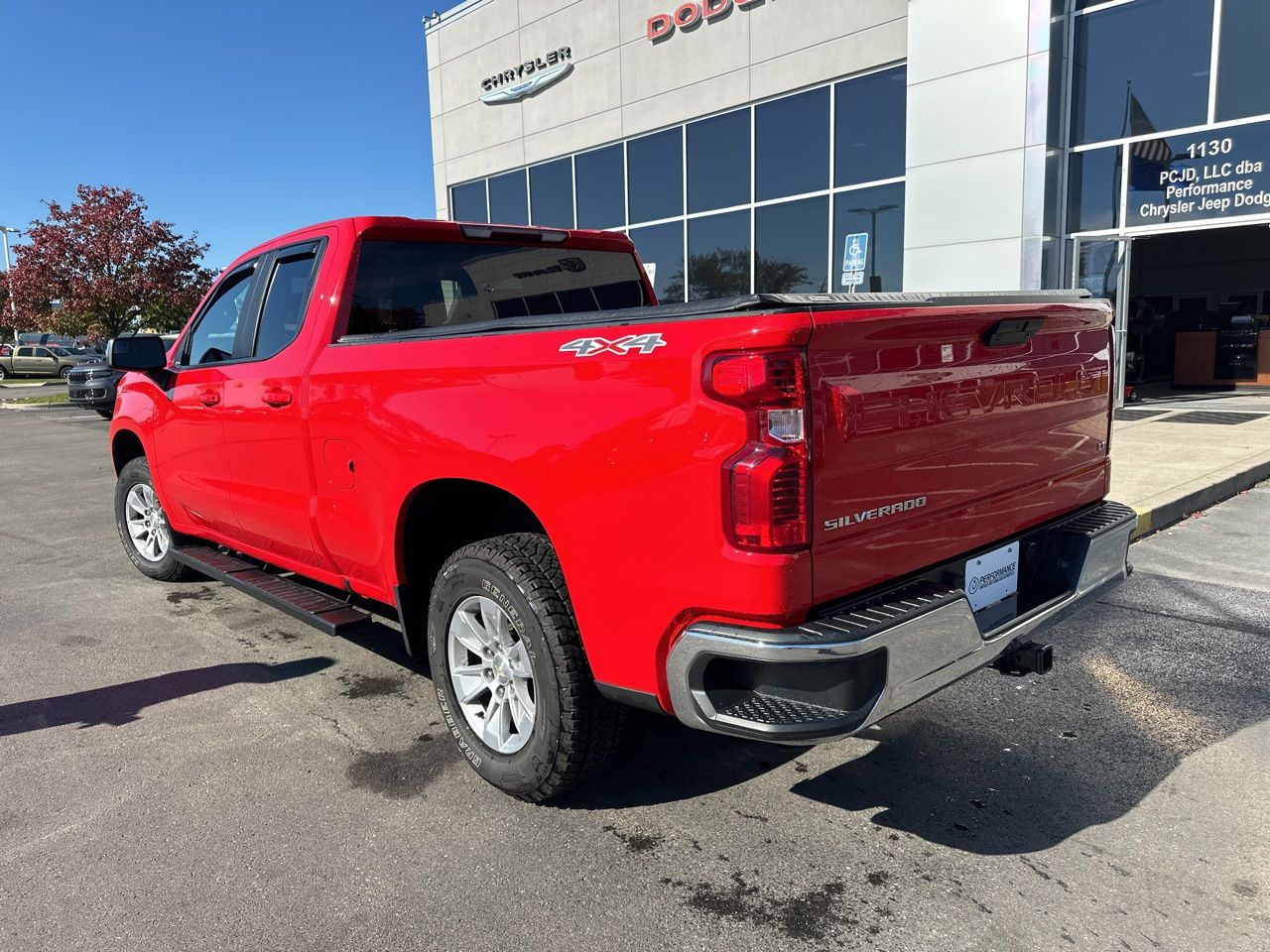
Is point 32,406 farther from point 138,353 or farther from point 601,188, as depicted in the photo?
point 138,353

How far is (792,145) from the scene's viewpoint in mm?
14562

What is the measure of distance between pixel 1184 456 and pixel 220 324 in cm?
876

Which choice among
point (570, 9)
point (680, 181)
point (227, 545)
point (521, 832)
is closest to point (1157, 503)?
point (521, 832)

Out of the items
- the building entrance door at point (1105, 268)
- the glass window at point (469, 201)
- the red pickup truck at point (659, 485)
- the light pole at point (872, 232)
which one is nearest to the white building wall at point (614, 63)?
the glass window at point (469, 201)

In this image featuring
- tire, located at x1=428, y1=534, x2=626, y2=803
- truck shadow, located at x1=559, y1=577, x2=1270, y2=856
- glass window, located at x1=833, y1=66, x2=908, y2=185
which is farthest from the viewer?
glass window, located at x1=833, y1=66, x2=908, y2=185

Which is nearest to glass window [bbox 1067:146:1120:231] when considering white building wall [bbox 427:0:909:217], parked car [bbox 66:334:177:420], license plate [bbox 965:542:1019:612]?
white building wall [bbox 427:0:909:217]

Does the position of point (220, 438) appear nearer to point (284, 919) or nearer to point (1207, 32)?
point (284, 919)

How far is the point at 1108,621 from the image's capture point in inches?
187

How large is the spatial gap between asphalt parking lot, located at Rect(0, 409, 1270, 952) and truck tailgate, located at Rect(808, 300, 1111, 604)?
2.91ft

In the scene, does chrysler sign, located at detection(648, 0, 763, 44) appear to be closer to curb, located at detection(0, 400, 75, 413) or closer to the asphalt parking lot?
the asphalt parking lot

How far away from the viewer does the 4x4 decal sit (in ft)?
7.78

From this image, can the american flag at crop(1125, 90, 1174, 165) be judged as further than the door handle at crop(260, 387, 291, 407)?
Yes

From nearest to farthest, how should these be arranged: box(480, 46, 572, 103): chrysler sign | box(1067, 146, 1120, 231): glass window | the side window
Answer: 1. the side window
2. box(1067, 146, 1120, 231): glass window
3. box(480, 46, 572, 103): chrysler sign

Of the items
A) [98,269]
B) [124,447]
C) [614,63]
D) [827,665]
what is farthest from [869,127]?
[98,269]
